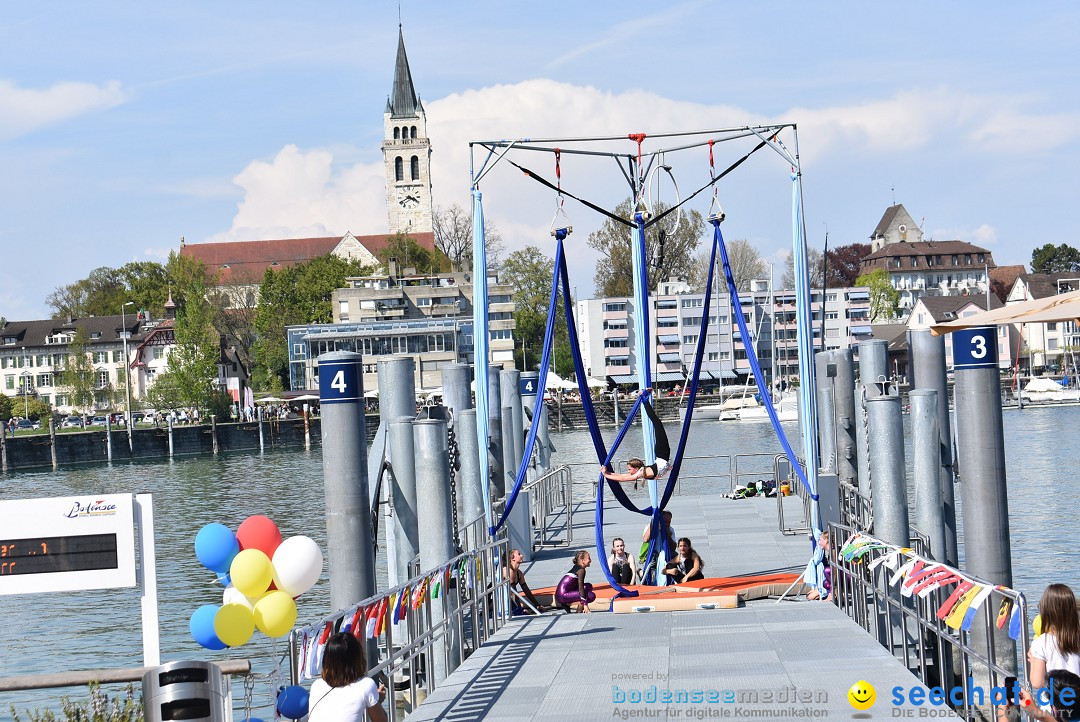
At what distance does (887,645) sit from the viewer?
13.2 meters

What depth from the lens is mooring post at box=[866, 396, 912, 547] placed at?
14383 mm

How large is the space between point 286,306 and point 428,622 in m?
127

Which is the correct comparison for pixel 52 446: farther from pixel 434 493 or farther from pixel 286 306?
pixel 434 493

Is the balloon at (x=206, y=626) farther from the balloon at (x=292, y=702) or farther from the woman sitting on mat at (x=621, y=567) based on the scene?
the woman sitting on mat at (x=621, y=567)

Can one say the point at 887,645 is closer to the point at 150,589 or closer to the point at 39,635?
the point at 150,589

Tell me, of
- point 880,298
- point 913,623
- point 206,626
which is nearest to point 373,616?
point 206,626

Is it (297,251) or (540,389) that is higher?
(297,251)

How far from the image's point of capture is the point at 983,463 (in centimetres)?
1261

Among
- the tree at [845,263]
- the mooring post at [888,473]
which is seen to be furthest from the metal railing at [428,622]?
the tree at [845,263]

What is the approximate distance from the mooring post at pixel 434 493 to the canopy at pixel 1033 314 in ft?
17.7

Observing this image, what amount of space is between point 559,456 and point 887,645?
203 feet

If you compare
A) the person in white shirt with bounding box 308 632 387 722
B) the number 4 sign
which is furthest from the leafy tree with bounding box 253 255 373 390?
the person in white shirt with bounding box 308 632 387 722

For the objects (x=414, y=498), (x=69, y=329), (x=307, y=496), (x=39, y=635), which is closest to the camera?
(x=414, y=498)

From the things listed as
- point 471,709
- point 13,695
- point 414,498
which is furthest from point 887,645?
point 13,695
